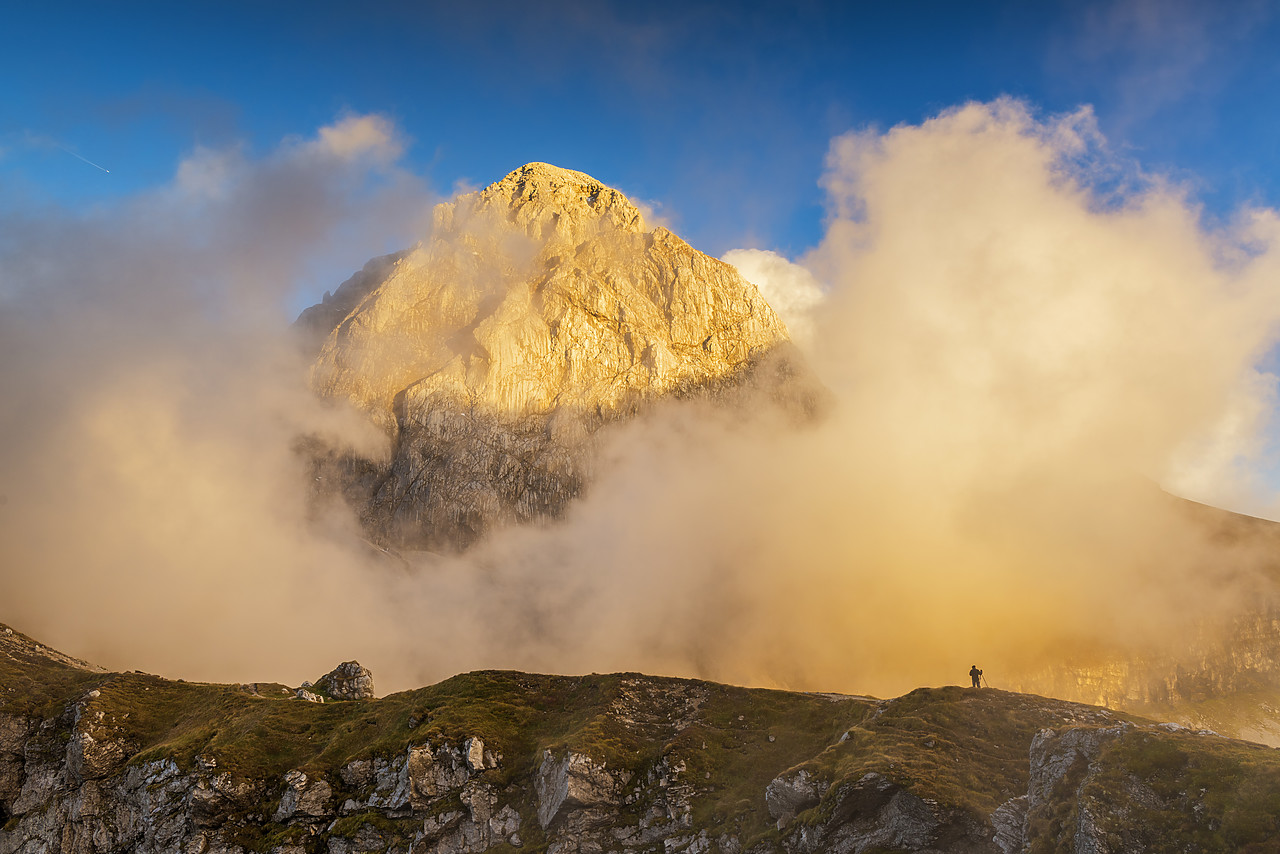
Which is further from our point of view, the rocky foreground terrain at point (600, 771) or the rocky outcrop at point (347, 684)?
the rocky outcrop at point (347, 684)

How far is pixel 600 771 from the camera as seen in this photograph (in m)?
81.4

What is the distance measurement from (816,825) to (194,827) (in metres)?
72.7

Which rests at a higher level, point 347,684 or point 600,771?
point 347,684

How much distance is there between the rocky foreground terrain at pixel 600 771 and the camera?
47531 millimetres

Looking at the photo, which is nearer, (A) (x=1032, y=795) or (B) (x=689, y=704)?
(A) (x=1032, y=795)

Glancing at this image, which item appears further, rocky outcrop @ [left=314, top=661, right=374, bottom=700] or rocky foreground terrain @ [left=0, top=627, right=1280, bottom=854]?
rocky outcrop @ [left=314, top=661, right=374, bottom=700]

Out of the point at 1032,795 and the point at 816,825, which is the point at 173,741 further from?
the point at 1032,795

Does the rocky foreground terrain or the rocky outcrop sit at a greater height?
the rocky outcrop

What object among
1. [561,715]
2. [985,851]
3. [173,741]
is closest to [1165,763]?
[985,851]

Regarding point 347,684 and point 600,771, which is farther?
point 347,684

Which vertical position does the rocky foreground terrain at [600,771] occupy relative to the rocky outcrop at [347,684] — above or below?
below

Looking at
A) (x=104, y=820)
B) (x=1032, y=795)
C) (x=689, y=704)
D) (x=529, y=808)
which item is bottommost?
(x=104, y=820)

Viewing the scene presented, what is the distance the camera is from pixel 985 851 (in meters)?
53.4

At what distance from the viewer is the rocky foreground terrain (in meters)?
47.5
